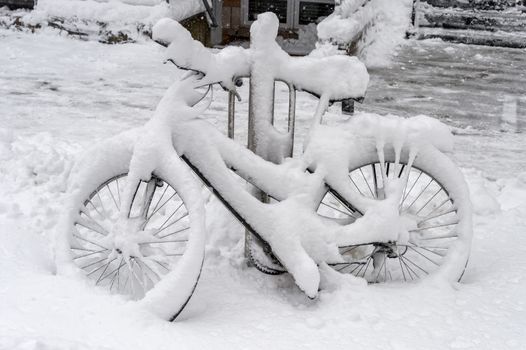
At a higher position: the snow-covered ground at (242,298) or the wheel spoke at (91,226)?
the wheel spoke at (91,226)

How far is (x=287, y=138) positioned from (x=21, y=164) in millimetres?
2529

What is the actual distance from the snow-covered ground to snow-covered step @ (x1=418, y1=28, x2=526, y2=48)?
7.35 meters

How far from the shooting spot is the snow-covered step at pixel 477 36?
13.1 metres

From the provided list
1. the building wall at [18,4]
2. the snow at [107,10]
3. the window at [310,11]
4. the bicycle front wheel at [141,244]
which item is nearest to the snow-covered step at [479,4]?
the window at [310,11]

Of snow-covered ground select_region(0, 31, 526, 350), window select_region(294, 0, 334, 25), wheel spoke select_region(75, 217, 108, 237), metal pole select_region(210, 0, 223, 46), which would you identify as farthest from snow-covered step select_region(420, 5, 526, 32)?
wheel spoke select_region(75, 217, 108, 237)

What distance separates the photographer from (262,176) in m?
3.83

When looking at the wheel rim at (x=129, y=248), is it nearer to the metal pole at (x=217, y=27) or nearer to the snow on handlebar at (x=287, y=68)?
the snow on handlebar at (x=287, y=68)

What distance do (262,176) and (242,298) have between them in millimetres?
741

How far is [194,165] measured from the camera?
12.2 feet

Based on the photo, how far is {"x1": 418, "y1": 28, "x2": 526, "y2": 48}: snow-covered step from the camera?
1307 cm

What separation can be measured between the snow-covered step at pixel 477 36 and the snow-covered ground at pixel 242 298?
735 centimetres

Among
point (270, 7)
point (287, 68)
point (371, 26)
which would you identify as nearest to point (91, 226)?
point (287, 68)

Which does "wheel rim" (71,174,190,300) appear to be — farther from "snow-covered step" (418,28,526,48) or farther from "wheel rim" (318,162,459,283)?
"snow-covered step" (418,28,526,48)

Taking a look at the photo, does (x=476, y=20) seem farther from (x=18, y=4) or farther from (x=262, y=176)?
(x=262, y=176)
